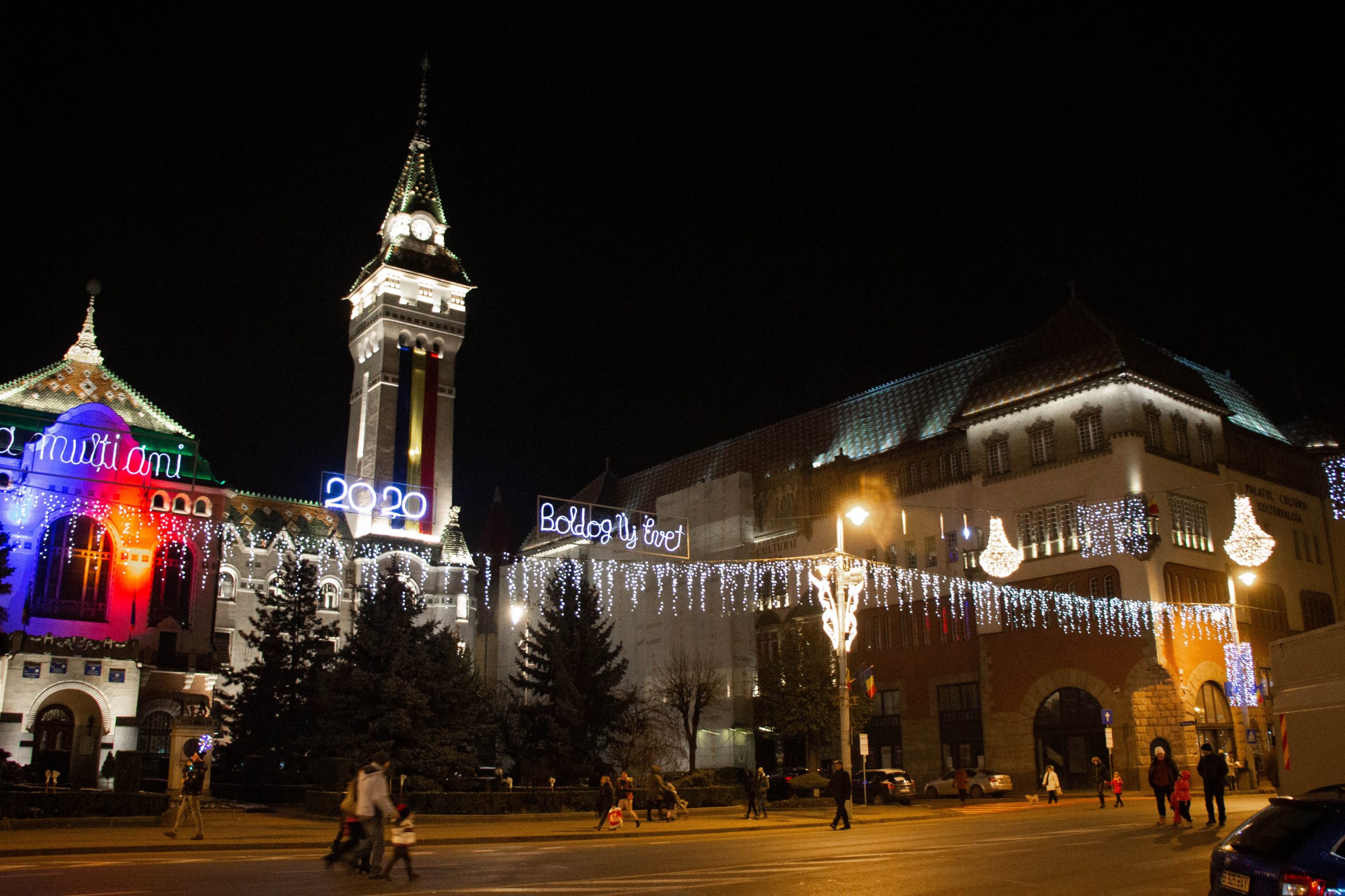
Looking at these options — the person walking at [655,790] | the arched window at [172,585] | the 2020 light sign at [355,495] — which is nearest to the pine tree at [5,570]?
the arched window at [172,585]

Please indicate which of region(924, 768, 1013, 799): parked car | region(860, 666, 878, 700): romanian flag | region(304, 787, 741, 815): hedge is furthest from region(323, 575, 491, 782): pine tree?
region(924, 768, 1013, 799): parked car

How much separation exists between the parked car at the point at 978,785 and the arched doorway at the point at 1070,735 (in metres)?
2.21

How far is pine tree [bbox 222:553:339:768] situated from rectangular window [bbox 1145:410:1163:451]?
35.5m

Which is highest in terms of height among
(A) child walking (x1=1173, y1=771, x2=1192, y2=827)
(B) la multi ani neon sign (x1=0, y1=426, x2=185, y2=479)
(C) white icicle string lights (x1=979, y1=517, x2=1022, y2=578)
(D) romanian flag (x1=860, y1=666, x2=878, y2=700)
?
(B) la multi ani neon sign (x1=0, y1=426, x2=185, y2=479)

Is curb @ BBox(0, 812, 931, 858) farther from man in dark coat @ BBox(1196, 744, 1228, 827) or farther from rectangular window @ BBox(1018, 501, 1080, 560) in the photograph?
rectangular window @ BBox(1018, 501, 1080, 560)

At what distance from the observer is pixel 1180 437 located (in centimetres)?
4934

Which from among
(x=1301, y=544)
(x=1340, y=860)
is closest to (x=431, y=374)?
(x=1301, y=544)

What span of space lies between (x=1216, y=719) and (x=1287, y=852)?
40693 mm

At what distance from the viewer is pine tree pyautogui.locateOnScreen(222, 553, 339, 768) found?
45750 millimetres

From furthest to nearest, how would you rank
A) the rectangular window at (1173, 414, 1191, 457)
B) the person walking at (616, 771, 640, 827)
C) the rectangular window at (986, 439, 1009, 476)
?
the rectangular window at (986, 439, 1009, 476) < the rectangular window at (1173, 414, 1191, 457) < the person walking at (616, 771, 640, 827)

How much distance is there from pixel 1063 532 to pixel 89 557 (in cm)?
4831

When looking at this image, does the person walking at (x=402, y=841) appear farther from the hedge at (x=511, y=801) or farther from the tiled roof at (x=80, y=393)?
the tiled roof at (x=80, y=393)

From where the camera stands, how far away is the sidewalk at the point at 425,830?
22.9 metres

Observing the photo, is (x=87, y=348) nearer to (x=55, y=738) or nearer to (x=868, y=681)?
(x=55, y=738)
